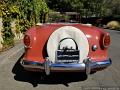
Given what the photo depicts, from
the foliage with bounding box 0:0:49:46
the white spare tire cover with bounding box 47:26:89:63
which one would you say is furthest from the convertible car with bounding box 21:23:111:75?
the foliage with bounding box 0:0:49:46

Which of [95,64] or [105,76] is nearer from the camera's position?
[95,64]

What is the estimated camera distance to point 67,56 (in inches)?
274

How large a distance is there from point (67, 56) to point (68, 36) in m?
0.43

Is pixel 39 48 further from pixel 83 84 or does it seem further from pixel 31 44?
pixel 83 84

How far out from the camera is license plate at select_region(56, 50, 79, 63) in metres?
6.94

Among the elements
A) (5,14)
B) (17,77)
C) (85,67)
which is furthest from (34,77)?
(5,14)

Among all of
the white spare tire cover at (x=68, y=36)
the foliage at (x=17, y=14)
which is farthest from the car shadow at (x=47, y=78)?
the foliage at (x=17, y=14)

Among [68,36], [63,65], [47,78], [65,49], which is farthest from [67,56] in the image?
[47,78]

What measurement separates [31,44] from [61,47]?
666 millimetres

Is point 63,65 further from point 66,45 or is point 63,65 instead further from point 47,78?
point 47,78

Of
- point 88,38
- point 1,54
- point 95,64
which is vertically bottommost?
point 1,54

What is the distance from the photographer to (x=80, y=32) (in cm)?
694

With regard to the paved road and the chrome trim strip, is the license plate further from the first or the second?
the paved road

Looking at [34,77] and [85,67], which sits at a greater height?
[85,67]
